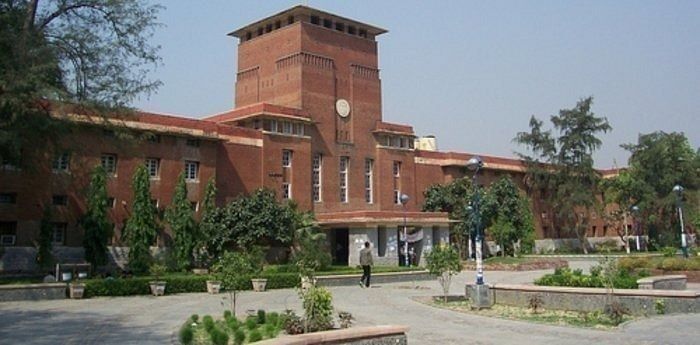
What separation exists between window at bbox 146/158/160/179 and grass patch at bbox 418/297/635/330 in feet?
62.8

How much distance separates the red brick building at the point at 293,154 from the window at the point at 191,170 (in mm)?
53

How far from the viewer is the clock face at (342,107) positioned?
41188 millimetres

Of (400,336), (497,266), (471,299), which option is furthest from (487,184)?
(400,336)

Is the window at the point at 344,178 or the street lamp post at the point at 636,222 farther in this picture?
the street lamp post at the point at 636,222

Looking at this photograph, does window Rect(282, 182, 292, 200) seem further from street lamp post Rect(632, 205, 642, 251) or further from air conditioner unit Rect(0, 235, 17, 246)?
street lamp post Rect(632, 205, 642, 251)

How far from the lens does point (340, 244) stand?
130 feet

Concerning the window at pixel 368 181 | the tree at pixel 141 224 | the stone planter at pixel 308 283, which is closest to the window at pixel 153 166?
the tree at pixel 141 224

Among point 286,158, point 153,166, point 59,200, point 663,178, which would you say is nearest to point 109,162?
point 153,166

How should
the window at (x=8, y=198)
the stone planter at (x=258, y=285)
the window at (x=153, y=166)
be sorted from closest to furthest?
the stone planter at (x=258, y=285)
the window at (x=8, y=198)
the window at (x=153, y=166)

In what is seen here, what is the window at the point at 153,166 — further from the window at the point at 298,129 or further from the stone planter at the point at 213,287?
the stone planter at the point at 213,287

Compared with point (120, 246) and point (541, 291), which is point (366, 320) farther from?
point (120, 246)

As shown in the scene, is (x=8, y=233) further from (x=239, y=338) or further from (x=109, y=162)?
(x=239, y=338)

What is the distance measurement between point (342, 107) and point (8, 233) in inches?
830

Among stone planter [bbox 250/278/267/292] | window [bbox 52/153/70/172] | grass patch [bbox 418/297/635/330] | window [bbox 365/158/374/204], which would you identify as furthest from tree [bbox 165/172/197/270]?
grass patch [bbox 418/297/635/330]
